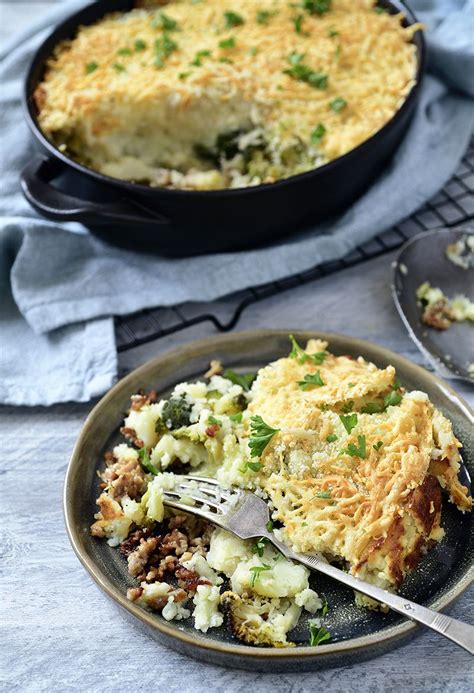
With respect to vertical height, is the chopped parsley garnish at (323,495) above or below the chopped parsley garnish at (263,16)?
below

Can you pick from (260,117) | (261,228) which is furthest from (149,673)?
(260,117)

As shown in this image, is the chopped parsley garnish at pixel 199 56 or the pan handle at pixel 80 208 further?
the chopped parsley garnish at pixel 199 56

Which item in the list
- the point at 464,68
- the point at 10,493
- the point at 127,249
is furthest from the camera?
the point at 464,68

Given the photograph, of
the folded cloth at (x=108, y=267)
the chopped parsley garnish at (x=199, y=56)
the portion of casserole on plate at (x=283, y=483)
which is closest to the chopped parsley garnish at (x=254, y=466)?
the portion of casserole on plate at (x=283, y=483)

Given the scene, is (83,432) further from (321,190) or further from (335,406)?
(321,190)

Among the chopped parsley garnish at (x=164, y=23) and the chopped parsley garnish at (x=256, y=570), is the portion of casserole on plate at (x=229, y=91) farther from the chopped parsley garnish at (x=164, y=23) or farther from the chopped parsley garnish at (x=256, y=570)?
the chopped parsley garnish at (x=256, y=570)

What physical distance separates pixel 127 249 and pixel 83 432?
3.56 feet

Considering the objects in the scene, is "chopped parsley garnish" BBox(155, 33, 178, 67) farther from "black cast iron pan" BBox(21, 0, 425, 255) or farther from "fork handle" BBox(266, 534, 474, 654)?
"fork handle" BBox(266, 534, 474, 654)

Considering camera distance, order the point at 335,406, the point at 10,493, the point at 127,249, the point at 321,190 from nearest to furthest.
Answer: the point at 335,406 → the point at 10,493 → the point at 321,190 → the point at 127,249

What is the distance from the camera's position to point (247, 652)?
7.22ft

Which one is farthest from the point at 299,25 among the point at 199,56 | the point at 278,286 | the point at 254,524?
the point at 254,524

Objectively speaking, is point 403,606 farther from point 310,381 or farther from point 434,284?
point 434,284

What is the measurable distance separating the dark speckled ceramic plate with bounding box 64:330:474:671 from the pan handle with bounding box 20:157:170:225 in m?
0.57

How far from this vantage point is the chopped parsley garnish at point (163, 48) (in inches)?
152
